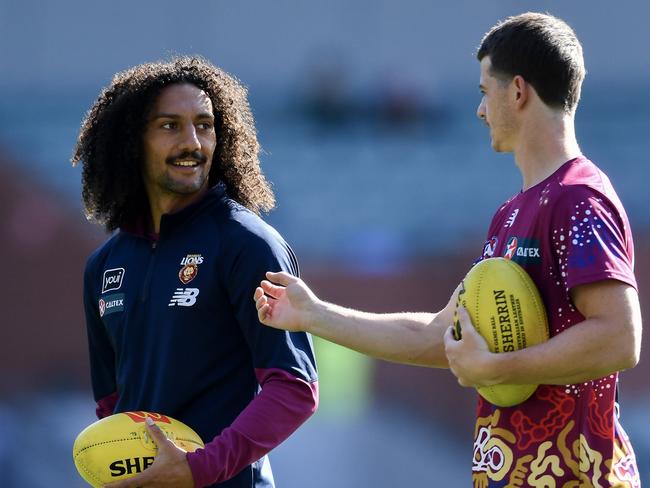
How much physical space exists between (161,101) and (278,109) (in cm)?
1125

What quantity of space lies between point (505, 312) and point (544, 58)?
69 centimetres

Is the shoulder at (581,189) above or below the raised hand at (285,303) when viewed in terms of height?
above

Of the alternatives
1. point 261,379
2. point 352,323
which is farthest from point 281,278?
point 261,379

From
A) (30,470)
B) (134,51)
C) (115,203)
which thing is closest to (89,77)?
(134,51)

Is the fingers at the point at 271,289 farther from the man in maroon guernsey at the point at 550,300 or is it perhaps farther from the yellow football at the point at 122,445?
the yellow football at the point at 122,445

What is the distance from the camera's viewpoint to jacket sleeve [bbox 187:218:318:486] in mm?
3512

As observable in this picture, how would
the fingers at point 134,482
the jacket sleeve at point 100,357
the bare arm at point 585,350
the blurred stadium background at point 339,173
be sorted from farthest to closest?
the blurred stadium background at point 339,173 < the jacket sleeve at point 100,357 < the fingers at point 134,482 < the bare arm at point 585,350

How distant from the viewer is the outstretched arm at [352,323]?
3340mm

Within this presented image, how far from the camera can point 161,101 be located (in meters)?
4.13

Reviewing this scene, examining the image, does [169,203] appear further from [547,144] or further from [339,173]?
[339,173]

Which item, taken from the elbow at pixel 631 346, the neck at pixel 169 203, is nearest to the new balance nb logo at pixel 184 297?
the neck at pixel 169 203

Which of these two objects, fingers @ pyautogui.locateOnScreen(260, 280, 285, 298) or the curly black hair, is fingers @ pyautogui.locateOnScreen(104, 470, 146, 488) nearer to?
fingers @ pyautogui.locateOnScreen(260, 280, 285, 298)

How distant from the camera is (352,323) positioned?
3.37 m

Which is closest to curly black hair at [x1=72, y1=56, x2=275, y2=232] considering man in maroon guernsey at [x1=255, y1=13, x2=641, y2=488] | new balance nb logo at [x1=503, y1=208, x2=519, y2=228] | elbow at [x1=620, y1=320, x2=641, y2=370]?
man in maroon guernsey at [x1=255, y1=13, x2=641, y2=488]
